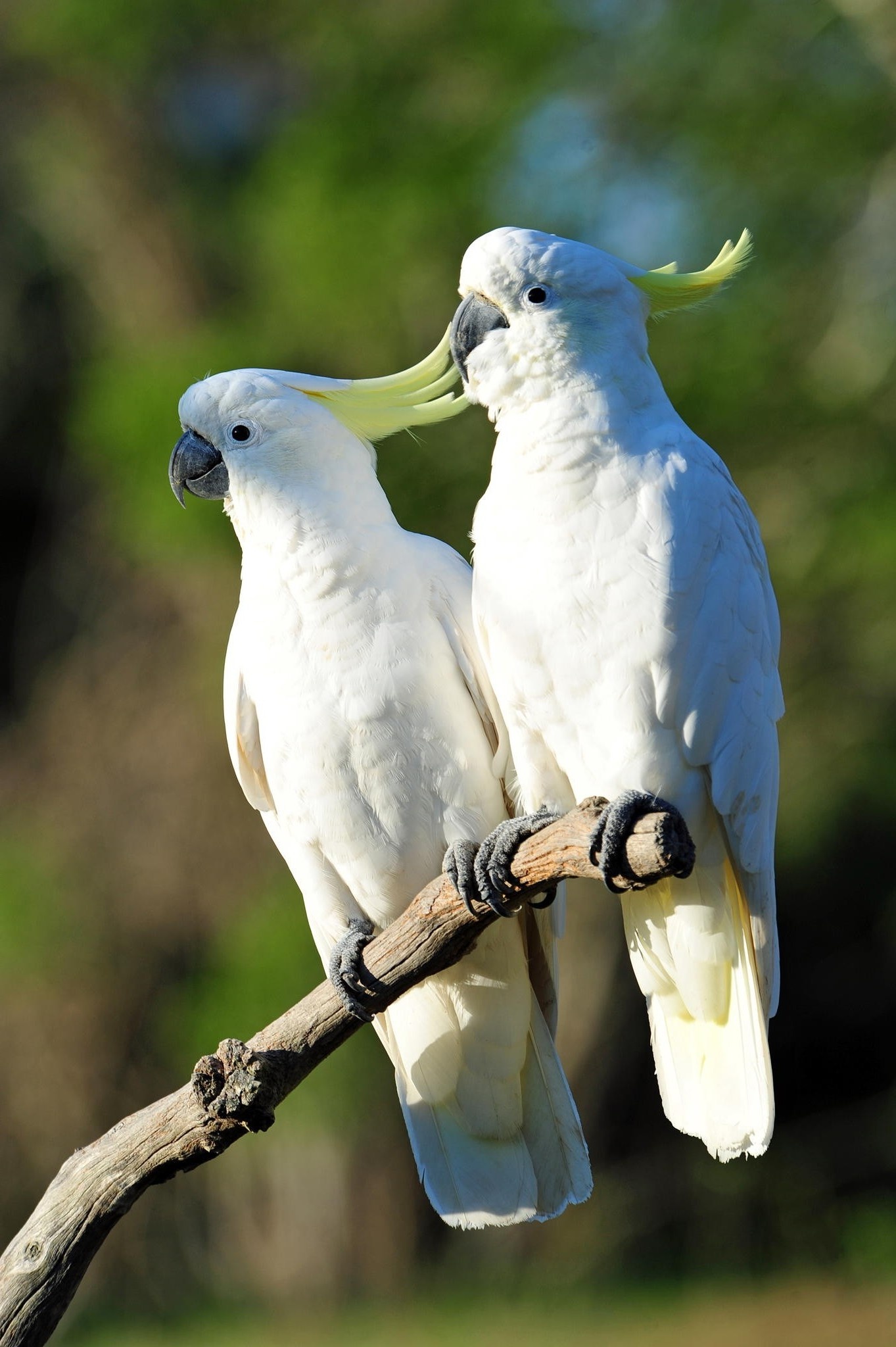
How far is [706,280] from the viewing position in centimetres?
247

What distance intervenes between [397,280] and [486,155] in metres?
0.67

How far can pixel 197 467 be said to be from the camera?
2.70 metres

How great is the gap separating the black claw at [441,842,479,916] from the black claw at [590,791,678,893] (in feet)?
0.86

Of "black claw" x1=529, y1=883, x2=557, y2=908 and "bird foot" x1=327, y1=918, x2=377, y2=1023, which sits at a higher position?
"bird foot" x1=327, y1=918, x2=377, y2=1023

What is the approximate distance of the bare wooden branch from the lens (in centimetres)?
209

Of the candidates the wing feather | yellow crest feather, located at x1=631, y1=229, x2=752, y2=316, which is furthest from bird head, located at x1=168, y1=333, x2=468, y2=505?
the wing feather

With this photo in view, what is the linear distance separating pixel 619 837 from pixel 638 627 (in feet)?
1.22

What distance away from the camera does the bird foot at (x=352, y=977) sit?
231 centimetres

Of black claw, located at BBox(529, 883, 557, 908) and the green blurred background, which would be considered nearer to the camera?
black claw, located at BBox(529, 883, 557, 908)

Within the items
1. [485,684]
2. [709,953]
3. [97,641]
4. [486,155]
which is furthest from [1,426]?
[709,953]

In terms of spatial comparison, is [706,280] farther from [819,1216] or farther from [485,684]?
[819,1216]

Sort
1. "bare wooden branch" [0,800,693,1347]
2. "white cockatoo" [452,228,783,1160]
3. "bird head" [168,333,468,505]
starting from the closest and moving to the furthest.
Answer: "bare wooden branch" [0,800,693,1347] < "white cockatoo" [452,228,783,1160] < "bird head" [168,333,468,505]

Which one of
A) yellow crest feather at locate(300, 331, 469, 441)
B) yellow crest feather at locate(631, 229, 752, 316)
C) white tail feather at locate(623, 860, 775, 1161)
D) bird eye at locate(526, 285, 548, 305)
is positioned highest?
yellow crest feather at locate(300, 331, 469, 441)

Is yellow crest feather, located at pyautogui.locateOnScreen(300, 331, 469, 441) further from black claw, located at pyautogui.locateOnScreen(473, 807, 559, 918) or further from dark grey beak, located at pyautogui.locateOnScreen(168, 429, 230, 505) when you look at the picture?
black claw, located at pyautogui.locateOnScreen(473, 807, 559, 918)
